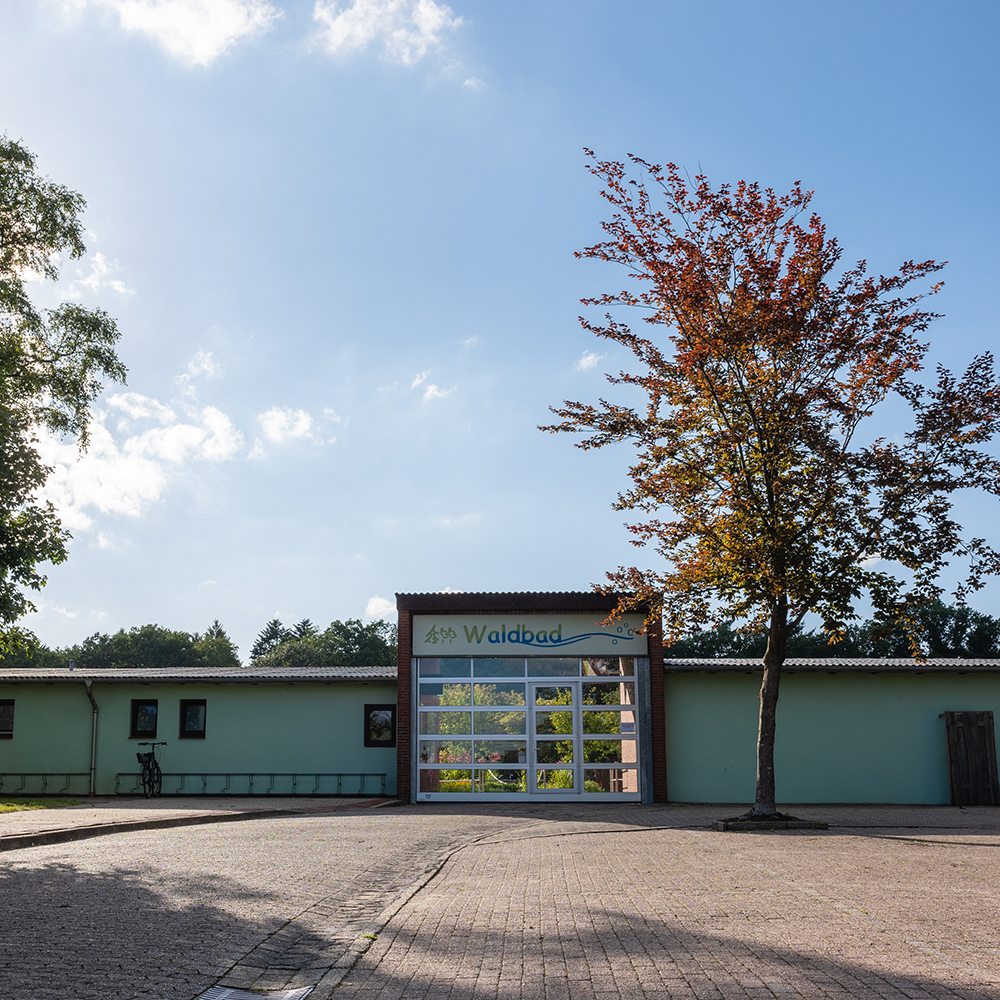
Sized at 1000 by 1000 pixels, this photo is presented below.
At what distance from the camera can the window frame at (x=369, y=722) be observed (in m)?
22.2

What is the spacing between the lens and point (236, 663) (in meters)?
88.8

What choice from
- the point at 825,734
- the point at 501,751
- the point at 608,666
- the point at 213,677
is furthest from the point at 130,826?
the point at 825,734

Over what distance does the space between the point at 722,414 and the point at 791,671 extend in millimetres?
7999

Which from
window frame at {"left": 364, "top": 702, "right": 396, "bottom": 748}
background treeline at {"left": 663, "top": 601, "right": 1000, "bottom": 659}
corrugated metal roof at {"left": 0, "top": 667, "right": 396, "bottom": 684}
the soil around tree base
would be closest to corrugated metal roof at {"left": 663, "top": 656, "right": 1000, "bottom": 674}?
the soil around tree base

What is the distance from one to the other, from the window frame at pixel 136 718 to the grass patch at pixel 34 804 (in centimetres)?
227

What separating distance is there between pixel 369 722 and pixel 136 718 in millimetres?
5507

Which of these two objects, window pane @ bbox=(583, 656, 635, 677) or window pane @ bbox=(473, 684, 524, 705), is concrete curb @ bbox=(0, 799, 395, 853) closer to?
window pane @ bbox=(473, 684, 524, 705)

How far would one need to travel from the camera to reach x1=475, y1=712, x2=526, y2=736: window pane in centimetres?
2020

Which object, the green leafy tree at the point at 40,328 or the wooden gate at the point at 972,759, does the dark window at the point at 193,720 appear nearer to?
the green leafy tree at the point at 40,328

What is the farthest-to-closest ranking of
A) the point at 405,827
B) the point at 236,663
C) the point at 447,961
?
the point at 236,663
the point at 405,827
the point at 447,961

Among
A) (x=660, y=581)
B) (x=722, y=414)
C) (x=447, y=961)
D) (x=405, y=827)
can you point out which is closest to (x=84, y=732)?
(x=405, y=827)

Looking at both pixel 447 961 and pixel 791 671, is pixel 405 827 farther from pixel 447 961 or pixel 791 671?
pixel 791 671

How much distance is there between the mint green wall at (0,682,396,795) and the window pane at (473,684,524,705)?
289 centimetres

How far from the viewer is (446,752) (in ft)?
66.2
